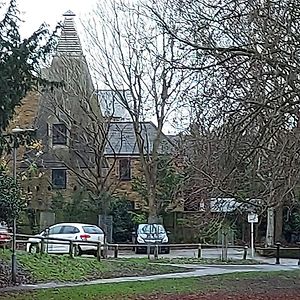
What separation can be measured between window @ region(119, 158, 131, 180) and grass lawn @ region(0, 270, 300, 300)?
27.8 m

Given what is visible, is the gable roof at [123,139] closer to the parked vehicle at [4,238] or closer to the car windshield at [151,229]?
the car windshield at [151,229]

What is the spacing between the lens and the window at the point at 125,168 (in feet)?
176

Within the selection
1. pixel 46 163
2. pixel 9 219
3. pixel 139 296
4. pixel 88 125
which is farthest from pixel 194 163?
pixel 46 163

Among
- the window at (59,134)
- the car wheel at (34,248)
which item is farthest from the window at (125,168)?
the car wheel at (34,248)

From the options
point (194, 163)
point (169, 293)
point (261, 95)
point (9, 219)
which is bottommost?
point (169, 293)

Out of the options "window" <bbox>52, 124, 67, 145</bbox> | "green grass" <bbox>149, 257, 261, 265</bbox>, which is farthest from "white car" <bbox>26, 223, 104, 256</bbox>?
"window" <bbox>52, 124, 67, 145</bbox>

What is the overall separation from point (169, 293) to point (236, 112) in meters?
5.00

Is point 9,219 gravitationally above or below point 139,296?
above

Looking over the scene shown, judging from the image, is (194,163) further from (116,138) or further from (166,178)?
(116,138)

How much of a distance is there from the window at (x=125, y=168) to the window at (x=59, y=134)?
5.01m

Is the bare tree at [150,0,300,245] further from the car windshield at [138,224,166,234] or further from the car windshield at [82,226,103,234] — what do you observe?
the car windshield at [138,224,166,234]

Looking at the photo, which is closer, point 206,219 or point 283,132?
point 283,132

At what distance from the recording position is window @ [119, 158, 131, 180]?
53.8m

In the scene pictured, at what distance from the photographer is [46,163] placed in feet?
171
